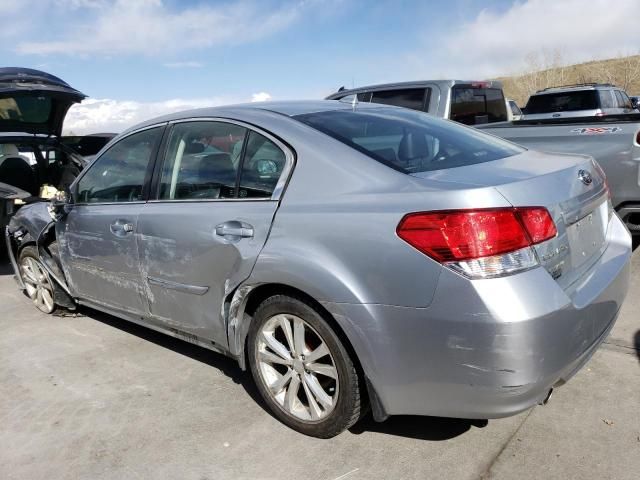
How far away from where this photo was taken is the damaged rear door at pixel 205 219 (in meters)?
2.90

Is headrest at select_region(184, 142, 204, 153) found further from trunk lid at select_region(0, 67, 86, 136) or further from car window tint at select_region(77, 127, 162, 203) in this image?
trunk lid at select_region(0, 67, 86, 136)

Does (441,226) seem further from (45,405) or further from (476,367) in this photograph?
(45,405)

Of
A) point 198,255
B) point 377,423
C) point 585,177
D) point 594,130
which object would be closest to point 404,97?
point 594,130

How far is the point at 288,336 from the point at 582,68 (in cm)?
7505

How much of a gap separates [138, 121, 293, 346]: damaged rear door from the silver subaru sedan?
0.04 ft

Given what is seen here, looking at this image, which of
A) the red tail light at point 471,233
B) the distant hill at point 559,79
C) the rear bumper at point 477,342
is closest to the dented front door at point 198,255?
the rear bumper at point 477,342

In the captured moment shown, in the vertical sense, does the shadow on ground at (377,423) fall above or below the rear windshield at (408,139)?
below

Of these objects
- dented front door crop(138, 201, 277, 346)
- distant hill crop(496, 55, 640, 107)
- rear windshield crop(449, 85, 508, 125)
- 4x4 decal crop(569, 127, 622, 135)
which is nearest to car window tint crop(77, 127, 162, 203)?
dented front door crop(138, 201, 277, 346)

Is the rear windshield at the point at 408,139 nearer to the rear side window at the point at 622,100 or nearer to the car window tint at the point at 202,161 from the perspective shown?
the car window tint at the point at 202,161

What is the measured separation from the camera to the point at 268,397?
9.96ft

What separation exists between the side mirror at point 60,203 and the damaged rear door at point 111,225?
0.21 feet

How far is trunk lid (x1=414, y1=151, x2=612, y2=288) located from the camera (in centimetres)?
235

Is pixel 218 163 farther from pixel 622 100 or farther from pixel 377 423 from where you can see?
pixel 622 100

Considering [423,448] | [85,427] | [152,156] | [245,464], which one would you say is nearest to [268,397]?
[245,464]
